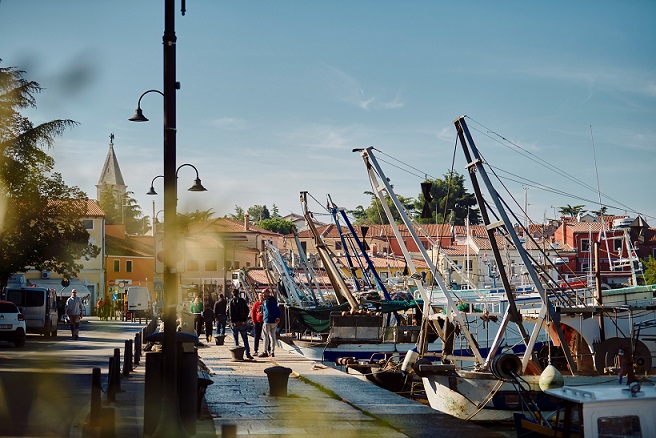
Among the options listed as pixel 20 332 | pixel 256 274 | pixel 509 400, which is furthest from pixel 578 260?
pixel 509 400

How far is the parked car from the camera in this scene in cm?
3188

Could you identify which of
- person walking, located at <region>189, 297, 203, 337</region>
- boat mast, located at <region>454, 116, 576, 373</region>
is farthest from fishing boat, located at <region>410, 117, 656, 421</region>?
person walking, located at <region>189, 297, 203, 337</region>

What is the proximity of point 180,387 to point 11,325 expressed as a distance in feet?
71.5

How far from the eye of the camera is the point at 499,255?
71.2 feet

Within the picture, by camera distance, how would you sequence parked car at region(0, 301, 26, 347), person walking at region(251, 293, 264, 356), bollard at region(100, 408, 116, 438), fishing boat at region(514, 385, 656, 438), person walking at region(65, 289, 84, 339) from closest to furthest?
bollard at region(100, 408, 116, 438)
fishing boat at region(514, 385, 656, 438)
person walking at region(251, 293, 264, 356)
parked car at region(0, 301, 26, 347)
person walking at region(65, 289, 84, 339)

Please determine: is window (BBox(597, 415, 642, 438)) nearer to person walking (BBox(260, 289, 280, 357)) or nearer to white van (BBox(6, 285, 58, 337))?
person walking (BBox(260, 289, 280, 357))

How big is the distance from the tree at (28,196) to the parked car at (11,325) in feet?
33.7

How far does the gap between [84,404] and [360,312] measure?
18374mm

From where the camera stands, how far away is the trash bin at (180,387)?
11.9 meters

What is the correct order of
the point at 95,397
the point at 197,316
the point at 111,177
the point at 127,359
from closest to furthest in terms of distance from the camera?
the point at 95,397 → the point at 127,359 → the point at 197,316 → the point at 111,177

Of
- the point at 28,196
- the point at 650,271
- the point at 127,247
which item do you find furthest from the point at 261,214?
the point at 28,196

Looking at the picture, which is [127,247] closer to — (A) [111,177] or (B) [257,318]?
(A) [111,177]

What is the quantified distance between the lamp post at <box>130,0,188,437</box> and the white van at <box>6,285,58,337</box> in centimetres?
2837

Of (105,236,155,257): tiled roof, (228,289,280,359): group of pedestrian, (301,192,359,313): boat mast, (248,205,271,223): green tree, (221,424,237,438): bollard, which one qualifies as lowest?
(221,424,237,438): bollard
